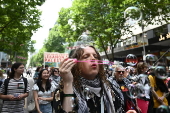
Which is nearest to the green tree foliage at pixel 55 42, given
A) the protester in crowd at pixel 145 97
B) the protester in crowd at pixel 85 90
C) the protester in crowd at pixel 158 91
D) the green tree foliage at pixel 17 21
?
the green tree foliage at pixel 17 21

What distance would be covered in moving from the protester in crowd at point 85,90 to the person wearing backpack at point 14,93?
2234 mm

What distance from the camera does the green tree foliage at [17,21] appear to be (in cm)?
1035

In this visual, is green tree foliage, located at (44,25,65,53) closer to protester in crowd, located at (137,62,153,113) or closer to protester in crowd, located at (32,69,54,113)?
protester in crowd, located at (32,69,54,113)

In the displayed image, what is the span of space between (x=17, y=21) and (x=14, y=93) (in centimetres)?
879

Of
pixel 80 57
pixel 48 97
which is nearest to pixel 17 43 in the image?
pixel 48 97

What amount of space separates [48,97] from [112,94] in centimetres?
275

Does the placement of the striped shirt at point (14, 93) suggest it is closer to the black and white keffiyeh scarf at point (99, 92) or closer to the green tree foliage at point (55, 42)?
the black and white keffiyeh scarf at point (99, 92)

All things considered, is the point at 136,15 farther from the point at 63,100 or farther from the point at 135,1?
the point at 63,100

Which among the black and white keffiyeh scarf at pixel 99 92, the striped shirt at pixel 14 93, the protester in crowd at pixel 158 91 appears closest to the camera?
the black and white keffiyeh scarf at pixel 99 92

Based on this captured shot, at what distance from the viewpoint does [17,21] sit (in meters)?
11.1

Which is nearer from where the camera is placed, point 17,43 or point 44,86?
point 44,86

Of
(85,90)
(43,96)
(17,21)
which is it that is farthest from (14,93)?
(17,21)

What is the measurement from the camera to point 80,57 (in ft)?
6.20

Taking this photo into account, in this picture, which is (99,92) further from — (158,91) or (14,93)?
(158,91)
